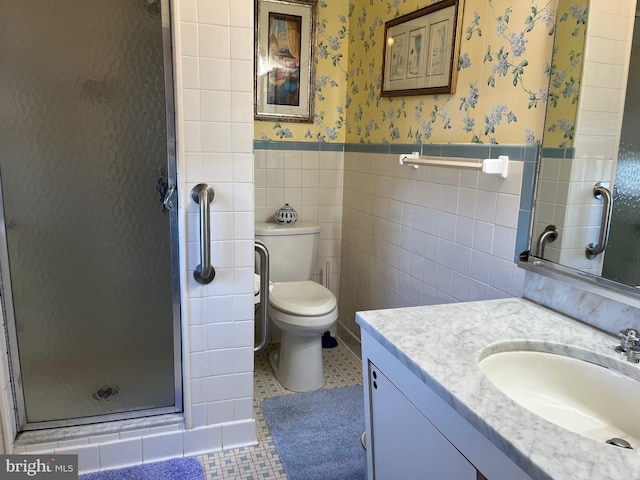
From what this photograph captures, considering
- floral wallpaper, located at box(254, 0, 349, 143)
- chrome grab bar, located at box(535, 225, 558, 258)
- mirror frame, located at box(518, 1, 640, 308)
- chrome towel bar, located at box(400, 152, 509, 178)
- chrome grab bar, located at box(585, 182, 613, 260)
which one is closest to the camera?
mirror frame, located at box(518, 1, 640, 308)

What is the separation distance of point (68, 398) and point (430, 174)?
1721 millimetres

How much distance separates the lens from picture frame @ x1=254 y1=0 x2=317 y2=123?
266cm

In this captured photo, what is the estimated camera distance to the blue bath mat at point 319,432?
1875 millimetres

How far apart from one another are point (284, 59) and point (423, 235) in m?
1.31

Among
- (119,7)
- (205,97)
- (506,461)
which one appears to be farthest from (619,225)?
(119,7)

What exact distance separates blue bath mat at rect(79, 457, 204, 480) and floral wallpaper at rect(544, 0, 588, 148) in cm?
171

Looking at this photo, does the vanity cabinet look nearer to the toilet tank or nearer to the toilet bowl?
the toilet bowl

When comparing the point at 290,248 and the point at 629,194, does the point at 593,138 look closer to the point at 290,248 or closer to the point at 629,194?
the point at 629,194

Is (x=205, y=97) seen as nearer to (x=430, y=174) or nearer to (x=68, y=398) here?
(x=430, y=174)

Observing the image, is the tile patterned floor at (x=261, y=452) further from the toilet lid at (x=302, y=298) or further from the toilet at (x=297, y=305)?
the toilet lid at (x=302, y=298)

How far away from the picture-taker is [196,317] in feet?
6.05

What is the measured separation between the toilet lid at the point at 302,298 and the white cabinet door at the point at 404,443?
1038 millimetres

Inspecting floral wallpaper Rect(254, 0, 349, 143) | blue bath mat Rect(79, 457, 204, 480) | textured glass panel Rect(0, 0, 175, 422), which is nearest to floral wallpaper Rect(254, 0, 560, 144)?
floral wallpaper Rect(254, 0, 349, 143)

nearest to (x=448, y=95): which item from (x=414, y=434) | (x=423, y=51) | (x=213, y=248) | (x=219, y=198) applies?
(x=423, y=51)
